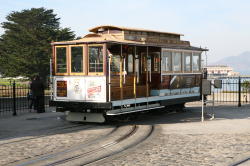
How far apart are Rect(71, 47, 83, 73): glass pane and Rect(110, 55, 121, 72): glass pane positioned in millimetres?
1086

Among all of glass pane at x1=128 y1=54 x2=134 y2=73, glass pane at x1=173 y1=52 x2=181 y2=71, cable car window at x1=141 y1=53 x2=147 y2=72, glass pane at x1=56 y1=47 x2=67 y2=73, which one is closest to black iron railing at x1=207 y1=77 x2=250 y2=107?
glass pane at x1=173 y1=52 x2=181 y2=71

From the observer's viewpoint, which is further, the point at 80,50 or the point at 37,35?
the point at 37,35

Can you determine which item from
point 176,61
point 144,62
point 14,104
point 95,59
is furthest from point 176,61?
point 14,104

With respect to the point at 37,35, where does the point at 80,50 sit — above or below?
below

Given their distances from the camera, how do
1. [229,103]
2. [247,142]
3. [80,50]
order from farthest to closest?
[229,103]
[80,50]
[247,142]

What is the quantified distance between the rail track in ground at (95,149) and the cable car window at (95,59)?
2237mm

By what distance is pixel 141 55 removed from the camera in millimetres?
15039

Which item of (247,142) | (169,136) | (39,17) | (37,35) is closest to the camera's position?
(247,142)

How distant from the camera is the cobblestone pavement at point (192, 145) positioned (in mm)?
7766

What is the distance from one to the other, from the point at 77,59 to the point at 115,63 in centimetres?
136

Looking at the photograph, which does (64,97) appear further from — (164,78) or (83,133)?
(164,78)

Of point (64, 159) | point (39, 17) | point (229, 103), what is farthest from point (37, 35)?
point (64, 159)

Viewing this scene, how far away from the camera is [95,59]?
1282cm

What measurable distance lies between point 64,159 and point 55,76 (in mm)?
6199
